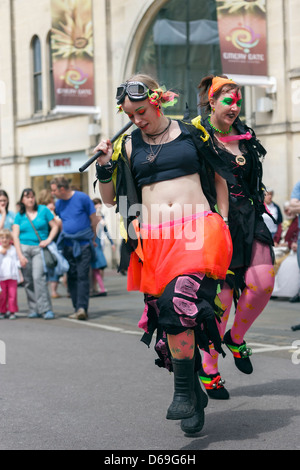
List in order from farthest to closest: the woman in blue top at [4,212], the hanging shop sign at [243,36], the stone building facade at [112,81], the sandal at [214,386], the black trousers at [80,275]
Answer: the stone building facade at [112,81] → the hanging shop sign at [243,36] → the woman in blue top at [4,212] → the black trousers at [80,275] → the sandal at [214,386]

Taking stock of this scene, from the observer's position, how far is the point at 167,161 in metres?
4.41

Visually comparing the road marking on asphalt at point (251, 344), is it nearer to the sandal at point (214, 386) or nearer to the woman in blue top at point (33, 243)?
the woman in blue top at point (33, 243)

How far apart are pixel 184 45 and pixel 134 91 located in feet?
56.9

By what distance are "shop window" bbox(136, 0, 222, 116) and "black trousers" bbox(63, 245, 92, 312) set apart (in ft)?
33.3

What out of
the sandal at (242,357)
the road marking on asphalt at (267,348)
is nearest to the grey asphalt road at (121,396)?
the road marking on asphalt at (267,348)

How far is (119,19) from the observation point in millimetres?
22078

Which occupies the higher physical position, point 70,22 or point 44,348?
point 70,22

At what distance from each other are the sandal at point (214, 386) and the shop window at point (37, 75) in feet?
72.9

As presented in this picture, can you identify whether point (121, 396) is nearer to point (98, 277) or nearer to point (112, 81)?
point (98, 277)

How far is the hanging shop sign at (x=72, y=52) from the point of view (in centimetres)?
2161

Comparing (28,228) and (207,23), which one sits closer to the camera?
(28,228)

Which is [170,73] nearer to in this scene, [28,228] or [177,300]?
[28,228]

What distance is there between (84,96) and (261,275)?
17.6 meters
